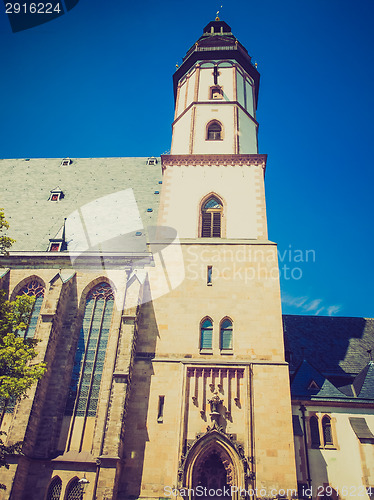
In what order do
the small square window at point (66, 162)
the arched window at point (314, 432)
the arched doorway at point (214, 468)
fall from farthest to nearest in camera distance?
the small square window at point (66, 162)
the arched window at point (314, 432)
the arched doorway at point (214, 468)

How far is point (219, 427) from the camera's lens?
1455 centimetres

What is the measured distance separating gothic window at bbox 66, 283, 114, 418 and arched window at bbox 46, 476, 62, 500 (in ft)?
7.26

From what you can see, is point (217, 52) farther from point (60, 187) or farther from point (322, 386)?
point (322, 386)

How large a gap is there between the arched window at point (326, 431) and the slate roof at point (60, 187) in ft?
39.7

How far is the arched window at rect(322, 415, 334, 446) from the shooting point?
16.4 metres

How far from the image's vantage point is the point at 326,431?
16734mm

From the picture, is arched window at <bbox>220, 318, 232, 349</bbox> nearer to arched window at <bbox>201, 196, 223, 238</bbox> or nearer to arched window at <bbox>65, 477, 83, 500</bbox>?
arched window at <bbox>201, 196, 223, 238</bbox>

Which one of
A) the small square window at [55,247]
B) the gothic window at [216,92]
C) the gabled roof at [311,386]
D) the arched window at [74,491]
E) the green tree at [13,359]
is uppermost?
the gothic window at [216,92]

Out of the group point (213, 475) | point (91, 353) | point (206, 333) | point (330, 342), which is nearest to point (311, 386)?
point (330, 342)

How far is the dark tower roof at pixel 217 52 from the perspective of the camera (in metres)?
26.0

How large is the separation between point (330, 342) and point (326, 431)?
259 inches

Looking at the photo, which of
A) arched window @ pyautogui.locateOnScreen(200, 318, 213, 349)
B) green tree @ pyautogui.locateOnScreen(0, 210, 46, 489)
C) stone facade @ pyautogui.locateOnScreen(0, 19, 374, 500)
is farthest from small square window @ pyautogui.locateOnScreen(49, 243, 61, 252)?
arched window @ pyautogui.locateOnScreen(200, 318, 213, 349)

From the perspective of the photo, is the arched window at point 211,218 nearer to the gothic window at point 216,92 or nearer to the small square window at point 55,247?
the small square window at point 55,247

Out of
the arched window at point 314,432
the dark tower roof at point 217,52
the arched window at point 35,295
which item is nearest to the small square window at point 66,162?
the dark tower roof at point 217,52
